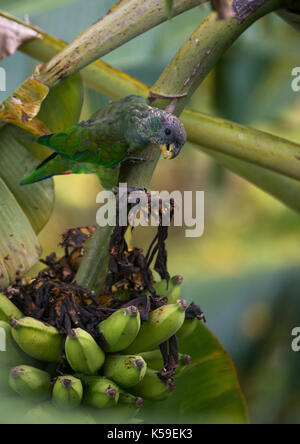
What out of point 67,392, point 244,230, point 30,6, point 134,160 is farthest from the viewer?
point 244,230

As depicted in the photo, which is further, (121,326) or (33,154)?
(33,154)

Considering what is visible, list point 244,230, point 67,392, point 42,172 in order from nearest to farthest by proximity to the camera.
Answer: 1. point 67,392
2. point 42,172
3. point 244,230

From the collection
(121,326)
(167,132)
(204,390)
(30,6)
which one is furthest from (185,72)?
(30,6)

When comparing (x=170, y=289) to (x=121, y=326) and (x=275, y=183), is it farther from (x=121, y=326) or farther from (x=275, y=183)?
(x=275, y=183)

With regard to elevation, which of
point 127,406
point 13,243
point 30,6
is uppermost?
point 30,6

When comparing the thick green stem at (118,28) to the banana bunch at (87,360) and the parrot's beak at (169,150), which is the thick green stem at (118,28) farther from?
the banana bunch at (87,360)

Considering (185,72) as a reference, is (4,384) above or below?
below

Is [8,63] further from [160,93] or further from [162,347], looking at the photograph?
[162,347]

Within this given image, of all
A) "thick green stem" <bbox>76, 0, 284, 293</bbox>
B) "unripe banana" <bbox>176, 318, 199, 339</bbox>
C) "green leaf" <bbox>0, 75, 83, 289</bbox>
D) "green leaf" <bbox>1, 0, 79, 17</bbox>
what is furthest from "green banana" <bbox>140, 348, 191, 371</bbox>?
"green leaf" <bbox>1, 0, 79, 17</bbox>

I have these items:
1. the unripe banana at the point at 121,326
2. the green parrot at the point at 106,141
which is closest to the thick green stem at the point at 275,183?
the green parrot at the point at 106,141
